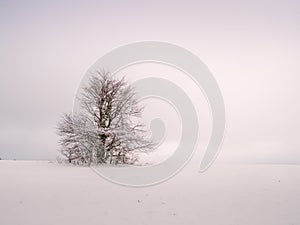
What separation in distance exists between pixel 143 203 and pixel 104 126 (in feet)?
46.9

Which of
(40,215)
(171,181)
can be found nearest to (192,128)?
(171,181)

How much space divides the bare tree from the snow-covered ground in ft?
29.6

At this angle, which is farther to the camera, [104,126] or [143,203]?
[104,126]

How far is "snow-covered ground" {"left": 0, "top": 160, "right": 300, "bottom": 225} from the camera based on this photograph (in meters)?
7.15

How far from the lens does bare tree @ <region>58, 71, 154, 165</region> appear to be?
21422 millimetres

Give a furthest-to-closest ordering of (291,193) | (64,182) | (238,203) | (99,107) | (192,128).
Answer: (99,107) → (192,128) → (64,182) → (291,193) → (238,203)

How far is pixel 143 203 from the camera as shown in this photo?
8.70 m

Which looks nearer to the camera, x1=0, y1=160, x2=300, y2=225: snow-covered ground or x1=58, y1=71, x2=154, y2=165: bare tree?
x1=0, y1=160, x2=300, y2=225: snow-covered ground

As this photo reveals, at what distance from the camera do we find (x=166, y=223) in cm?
690

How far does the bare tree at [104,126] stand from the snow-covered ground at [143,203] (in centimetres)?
902

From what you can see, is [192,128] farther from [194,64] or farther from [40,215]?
[40,215]

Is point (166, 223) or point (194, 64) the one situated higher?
point (194, 64)

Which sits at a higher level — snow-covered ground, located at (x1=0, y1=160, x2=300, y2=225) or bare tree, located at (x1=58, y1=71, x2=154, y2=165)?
bare tree, located at (x1=58, y1=71, x2=154, y2=165)

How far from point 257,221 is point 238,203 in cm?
173
